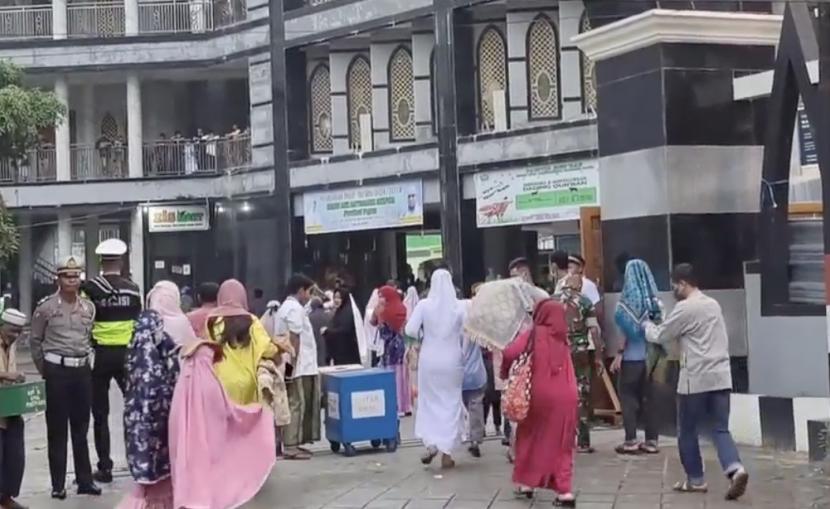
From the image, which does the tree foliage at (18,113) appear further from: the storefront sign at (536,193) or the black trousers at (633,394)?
the black trousers at (633,394)

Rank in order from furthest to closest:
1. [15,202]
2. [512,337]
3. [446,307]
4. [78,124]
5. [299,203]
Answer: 1. [78,124]
2. [15,202]
3. [299,203]
4. [446,307]
5. [512,337]

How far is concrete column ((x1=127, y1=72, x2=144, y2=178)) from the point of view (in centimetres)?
3509

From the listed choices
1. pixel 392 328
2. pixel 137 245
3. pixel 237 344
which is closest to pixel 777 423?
pixel 392 328

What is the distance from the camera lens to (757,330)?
12883 mm

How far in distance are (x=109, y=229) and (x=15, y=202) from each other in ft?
9.90

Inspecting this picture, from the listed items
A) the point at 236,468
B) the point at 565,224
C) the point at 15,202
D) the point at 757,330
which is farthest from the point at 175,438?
the point at 15,202

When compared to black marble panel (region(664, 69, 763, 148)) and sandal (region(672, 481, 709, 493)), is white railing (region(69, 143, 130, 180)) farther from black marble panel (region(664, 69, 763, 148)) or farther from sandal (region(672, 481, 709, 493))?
sandal (region(672, 481, 709, 493))

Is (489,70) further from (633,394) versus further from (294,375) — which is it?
(633,394)

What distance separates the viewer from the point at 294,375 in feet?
42.5

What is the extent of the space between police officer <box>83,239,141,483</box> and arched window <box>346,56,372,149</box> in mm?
19070

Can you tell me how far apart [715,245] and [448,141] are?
13694 mm

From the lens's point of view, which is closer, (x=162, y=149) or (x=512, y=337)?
(x=512, y=337)

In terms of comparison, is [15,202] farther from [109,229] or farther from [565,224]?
[565,224]

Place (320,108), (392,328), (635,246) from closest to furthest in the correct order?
(635,246) → (392,328) → (320,108)
